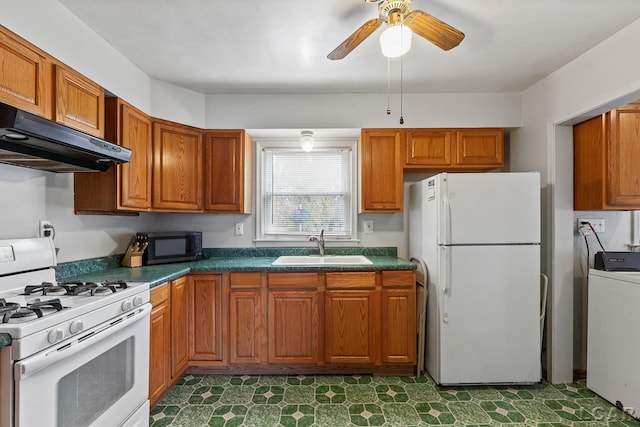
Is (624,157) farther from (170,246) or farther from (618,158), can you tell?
(170,246)

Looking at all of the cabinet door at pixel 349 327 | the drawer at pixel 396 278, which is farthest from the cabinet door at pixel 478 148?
the cabinet door at pixel 349 327

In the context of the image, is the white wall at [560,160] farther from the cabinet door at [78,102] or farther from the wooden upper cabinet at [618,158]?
the cabinet door at [78,102]

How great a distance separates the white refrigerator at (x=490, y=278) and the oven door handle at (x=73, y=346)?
6.45 feet

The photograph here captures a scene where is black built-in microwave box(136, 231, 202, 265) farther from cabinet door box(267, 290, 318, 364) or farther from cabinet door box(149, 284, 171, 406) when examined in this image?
cabinet door box(267, 290, 318, 364)

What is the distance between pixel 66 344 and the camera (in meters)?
1.23

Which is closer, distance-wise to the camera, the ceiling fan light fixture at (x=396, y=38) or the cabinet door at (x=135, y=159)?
the ceiling fan light fixture at (x=396, y=38)

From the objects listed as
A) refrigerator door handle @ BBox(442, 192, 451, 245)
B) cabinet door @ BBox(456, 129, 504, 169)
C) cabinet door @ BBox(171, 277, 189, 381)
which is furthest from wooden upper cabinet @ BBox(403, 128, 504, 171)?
cabinet door @ BBox(171, 277, 189, 381)

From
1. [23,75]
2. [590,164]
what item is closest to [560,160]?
[590,164]

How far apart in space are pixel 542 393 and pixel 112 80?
12.0ft

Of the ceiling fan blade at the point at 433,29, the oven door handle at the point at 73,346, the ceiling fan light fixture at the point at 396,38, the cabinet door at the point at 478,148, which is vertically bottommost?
the oven door handle at the point at 73,346

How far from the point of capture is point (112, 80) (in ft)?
7.02

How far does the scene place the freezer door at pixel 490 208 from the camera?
2.29 meters

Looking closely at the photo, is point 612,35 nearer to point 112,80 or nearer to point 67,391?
point 112,80

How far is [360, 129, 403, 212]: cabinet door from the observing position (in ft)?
9.32
